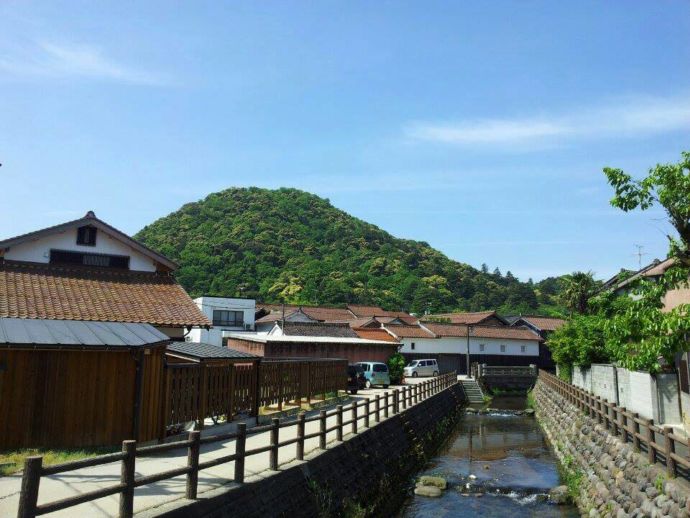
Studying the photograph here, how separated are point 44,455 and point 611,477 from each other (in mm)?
11692

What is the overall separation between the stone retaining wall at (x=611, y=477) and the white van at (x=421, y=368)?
24131 millimetres

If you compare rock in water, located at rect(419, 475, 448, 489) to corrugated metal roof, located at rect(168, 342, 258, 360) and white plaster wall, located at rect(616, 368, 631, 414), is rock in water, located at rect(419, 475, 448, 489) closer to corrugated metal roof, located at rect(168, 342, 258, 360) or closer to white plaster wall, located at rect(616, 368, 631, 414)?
corrugated metal roof, located at rect(168, 342, 258, 360)

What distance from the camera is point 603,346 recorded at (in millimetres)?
29344

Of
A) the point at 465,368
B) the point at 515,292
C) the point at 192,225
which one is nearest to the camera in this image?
the point at 465,368

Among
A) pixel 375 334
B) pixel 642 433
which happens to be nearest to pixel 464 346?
pixel 375 334

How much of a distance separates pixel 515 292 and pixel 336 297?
4514cm

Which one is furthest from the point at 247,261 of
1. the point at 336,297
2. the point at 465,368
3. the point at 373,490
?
the point at 373,490

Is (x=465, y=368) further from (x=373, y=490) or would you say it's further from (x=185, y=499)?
(x=185, y=499)

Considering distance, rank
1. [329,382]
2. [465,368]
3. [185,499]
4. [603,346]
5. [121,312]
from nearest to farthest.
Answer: [185,499]
[121,312]
[329,382]
[603,346]
[465,368]

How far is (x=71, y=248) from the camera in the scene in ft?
73.3

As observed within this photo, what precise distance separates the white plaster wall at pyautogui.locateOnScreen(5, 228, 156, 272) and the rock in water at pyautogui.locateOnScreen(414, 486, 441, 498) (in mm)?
14259

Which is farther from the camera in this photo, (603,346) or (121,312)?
(603,346)

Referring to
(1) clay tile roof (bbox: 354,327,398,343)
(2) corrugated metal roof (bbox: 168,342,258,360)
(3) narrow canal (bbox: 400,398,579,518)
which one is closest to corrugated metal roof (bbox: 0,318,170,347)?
(2) corrugated metal roof (bbox: 168,342,258,360)

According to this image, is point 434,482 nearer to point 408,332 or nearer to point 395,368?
point 395,368
